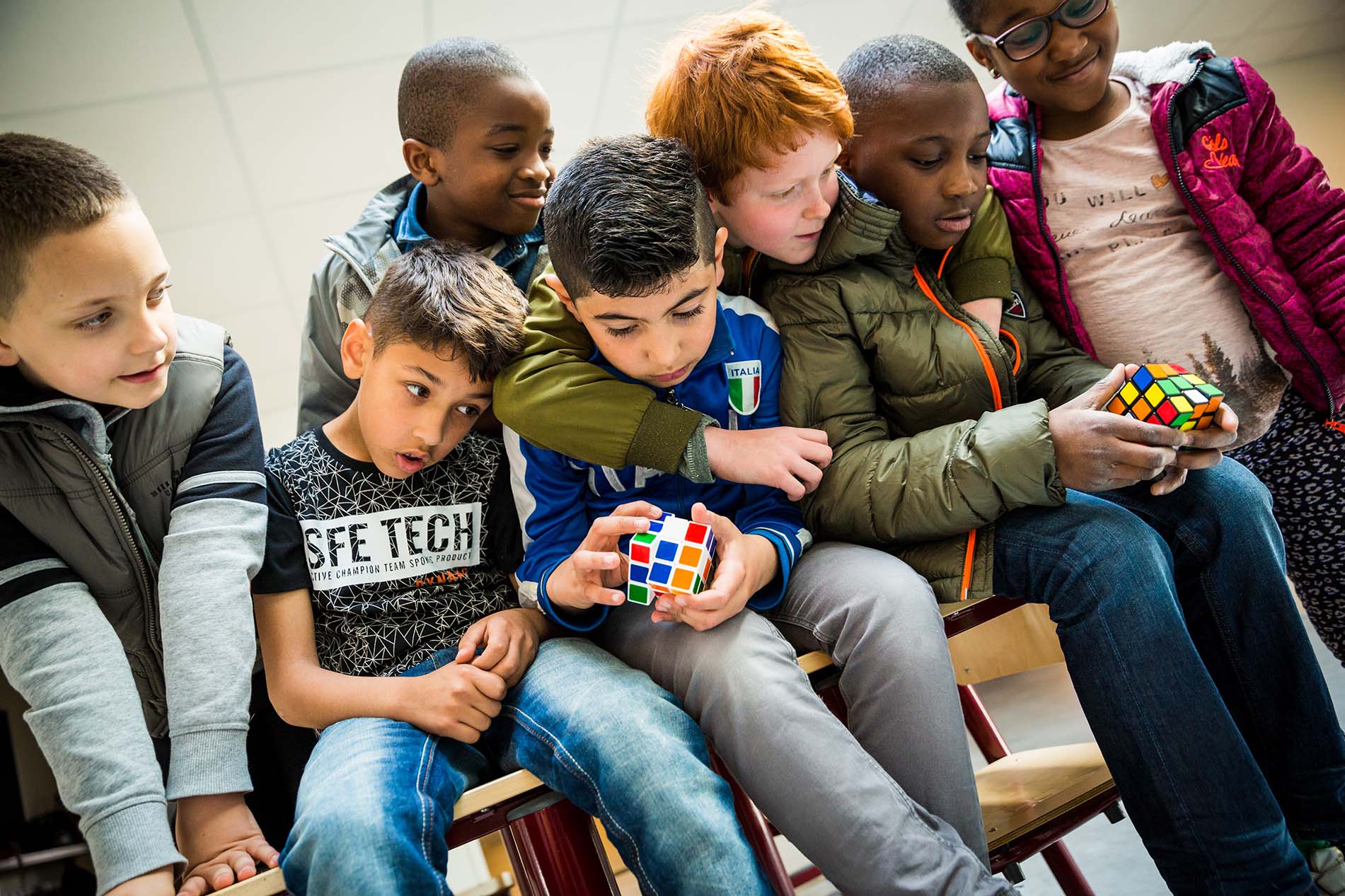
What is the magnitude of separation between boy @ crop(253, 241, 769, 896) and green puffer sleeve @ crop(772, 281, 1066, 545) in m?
0.38

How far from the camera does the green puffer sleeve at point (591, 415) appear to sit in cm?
131

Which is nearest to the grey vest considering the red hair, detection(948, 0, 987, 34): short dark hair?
the red hair

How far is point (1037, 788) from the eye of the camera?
1.54 m

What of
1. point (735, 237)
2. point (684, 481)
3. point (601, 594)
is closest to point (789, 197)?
point (735, 237)

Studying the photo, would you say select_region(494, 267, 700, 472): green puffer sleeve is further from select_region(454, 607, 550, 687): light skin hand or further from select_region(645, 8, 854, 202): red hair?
select_region(645, 8, 854, 202): red hair

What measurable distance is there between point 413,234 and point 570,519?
76cm

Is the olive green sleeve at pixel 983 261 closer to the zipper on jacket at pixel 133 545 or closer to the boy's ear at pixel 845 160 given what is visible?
the boy's ear at pixel 845 160

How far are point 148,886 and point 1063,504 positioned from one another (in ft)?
4.30

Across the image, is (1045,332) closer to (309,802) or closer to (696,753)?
(696,753)

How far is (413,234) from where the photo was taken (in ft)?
5.95

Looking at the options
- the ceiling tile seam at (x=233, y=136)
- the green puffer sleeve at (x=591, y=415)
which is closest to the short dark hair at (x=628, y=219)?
the green puffer sleeve at (x=591, y=415)

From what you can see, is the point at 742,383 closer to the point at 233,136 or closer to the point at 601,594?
the point at 601,594

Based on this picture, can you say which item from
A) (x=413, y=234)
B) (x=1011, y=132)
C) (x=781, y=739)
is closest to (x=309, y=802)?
(x=781, y=739)

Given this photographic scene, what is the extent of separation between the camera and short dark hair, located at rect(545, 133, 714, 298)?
4.13 ft
